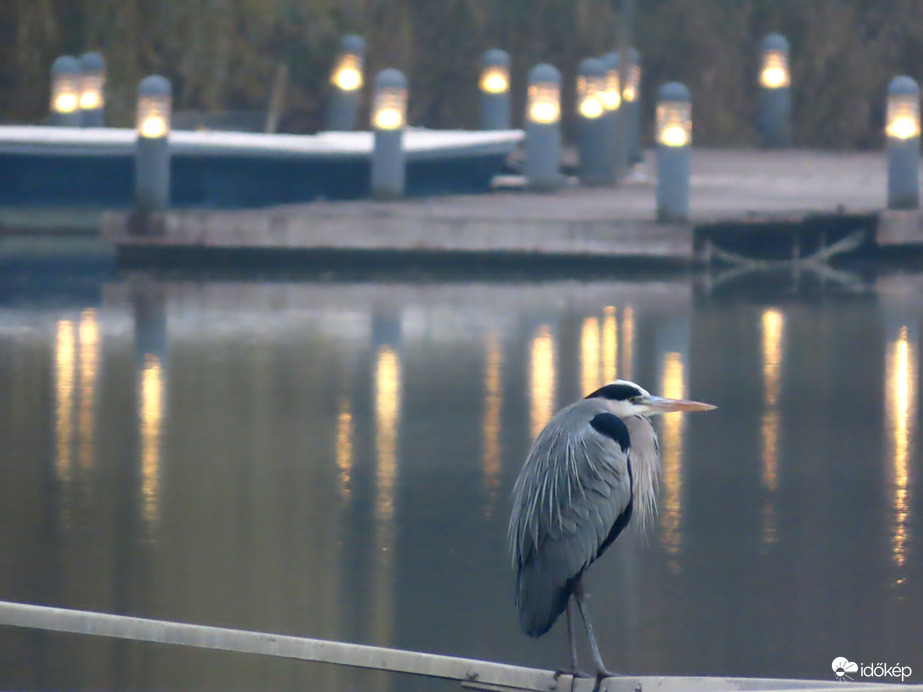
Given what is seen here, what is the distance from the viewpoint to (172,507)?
28.7 feet

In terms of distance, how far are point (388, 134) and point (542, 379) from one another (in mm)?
8265

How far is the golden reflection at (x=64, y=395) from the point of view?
32.1 feet

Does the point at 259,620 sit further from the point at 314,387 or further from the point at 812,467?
the point at 314,387

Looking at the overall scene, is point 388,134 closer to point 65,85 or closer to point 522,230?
point 522,230

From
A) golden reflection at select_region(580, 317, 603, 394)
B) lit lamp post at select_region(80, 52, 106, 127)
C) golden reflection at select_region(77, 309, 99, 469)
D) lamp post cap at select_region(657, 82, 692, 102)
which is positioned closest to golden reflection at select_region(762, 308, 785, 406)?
golden reflection at select_region(580, 317, 603, 394)

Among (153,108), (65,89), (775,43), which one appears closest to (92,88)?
(65,89)

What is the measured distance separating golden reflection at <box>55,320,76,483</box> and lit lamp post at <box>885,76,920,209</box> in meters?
7.98

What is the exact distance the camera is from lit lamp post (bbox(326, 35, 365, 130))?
2706cm

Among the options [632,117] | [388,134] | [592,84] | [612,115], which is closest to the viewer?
[388,134]

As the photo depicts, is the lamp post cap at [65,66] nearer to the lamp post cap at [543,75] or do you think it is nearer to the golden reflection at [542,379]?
the lamp post cap at [543,75]

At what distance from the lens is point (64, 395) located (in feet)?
38.3

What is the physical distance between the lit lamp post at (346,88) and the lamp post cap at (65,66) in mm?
3980

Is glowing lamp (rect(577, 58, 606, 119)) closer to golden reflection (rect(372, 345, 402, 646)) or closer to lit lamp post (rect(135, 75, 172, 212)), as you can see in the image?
lit lamp post (rect(135, 75, 172, 212))

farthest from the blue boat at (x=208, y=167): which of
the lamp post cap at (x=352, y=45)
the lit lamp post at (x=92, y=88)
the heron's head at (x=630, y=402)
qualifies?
the heron's head at (x=630, y=402)
